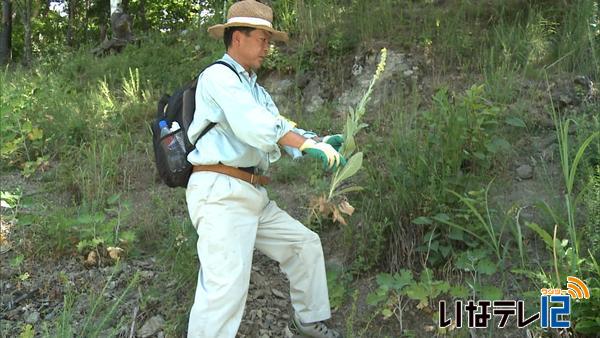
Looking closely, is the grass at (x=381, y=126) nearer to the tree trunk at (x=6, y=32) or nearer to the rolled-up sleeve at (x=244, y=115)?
the rolled-up sleeve at (x=244, y=115)

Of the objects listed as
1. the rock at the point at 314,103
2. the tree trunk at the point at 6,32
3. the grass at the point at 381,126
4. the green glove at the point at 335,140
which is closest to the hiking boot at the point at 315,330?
the grass at the point at 381,126

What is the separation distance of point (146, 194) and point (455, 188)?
2393 mm

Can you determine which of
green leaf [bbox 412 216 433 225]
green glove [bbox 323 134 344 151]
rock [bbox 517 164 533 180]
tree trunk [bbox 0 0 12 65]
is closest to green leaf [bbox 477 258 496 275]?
green leaf [bbox 412 216 433 225]

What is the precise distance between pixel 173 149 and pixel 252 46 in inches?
24.2

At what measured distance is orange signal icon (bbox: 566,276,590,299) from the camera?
2.59 m

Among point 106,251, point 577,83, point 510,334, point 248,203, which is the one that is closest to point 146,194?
point 106,251

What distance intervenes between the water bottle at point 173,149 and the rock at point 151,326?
2.91ft

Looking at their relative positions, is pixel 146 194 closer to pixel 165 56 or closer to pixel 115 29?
pixel 165 56

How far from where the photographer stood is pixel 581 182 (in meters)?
3.41

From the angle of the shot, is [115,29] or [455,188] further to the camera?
[115,29]

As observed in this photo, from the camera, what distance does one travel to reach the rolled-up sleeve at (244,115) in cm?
244

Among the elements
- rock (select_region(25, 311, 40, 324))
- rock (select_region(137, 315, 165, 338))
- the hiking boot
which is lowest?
the hiking boot

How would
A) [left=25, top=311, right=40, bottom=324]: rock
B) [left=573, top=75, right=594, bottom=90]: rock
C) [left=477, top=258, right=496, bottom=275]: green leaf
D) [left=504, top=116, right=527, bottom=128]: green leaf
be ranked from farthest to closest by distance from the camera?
[left=573, top=75, right=594, bottom=90]: rock, [left=504, top=116, right=527, bottom=128]: green leaf, [left=25, top=311, right=40, bottom=324]: rock, [left=477, top=258, right=496, bottom=275]: green leaf

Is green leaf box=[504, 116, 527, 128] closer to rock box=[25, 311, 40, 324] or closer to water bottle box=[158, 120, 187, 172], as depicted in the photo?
water bottle box=[158, 120, 187, 172]
